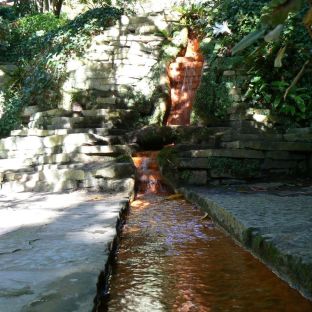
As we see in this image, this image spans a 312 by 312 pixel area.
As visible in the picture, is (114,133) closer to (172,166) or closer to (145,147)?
(145,147)

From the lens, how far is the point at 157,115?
389 inches

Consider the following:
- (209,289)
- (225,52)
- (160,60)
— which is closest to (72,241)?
(209,289)

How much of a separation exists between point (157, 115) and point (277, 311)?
7912 mm

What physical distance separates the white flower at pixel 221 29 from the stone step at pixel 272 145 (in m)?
3.35

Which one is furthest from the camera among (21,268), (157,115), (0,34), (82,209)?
(0,34)

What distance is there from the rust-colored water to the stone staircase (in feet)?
7.05

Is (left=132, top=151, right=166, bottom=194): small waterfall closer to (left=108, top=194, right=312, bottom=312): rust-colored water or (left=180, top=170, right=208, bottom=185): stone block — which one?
(left=180, top=170, right=208, bottom=185): stone block

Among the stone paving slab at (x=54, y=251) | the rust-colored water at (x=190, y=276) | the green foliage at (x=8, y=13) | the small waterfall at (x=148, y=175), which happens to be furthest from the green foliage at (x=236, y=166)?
the green foliage at (x=8, y=13)

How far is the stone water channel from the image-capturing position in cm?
229

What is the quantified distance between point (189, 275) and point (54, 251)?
93cm

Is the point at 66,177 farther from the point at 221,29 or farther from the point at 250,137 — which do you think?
the point at 221,29

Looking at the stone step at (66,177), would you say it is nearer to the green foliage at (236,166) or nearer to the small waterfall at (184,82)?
the green foliage at (236,166)

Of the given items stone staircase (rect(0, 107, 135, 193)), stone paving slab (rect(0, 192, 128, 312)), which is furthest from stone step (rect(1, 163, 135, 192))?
stone paving slab (rect(0, 192, 128, 312))

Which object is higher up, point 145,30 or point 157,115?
point 145,30
